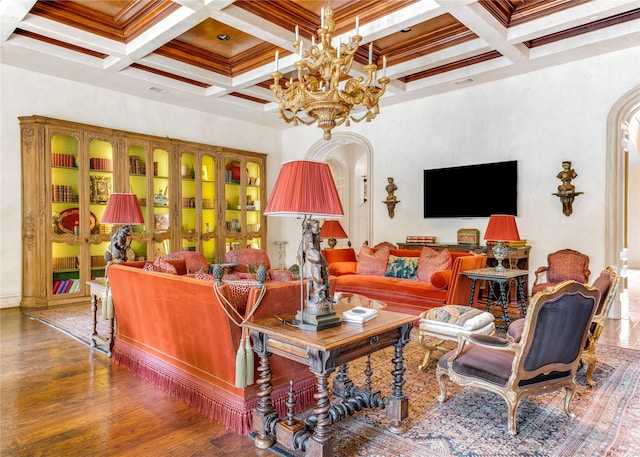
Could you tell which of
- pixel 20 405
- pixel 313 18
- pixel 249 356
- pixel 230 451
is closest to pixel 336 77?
pixel 313 18

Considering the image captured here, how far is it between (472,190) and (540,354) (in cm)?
467

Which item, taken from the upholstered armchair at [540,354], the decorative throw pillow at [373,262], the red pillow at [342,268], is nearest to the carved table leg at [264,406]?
the upholstered armchair at [540,354]

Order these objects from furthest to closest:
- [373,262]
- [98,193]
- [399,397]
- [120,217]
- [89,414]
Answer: [98,193]
[373,262]
[120,217]
[89,414]
[399,397]

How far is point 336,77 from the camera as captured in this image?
3.96 m

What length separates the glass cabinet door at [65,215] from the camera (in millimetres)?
6102

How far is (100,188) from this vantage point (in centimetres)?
655

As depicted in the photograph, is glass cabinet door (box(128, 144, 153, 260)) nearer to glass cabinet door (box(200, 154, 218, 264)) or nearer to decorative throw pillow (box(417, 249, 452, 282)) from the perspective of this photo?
glass cabinet door (box(200, 154, 218, 264))

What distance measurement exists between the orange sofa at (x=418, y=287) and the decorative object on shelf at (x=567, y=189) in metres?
1.50

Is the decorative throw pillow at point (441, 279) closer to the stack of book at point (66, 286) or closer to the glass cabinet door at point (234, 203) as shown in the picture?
the glass cabinet door at point (234, 203)

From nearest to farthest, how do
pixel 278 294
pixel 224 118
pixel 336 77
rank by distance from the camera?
pixel 278 294 < pixel 336 77 < pixel 224 118

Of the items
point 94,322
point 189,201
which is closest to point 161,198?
point 189,201

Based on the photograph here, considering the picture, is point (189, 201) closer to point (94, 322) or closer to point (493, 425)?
point (94, 322)

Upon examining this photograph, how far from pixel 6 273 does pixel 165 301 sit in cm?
454

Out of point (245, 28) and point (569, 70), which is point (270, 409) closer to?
point (245, 28)
